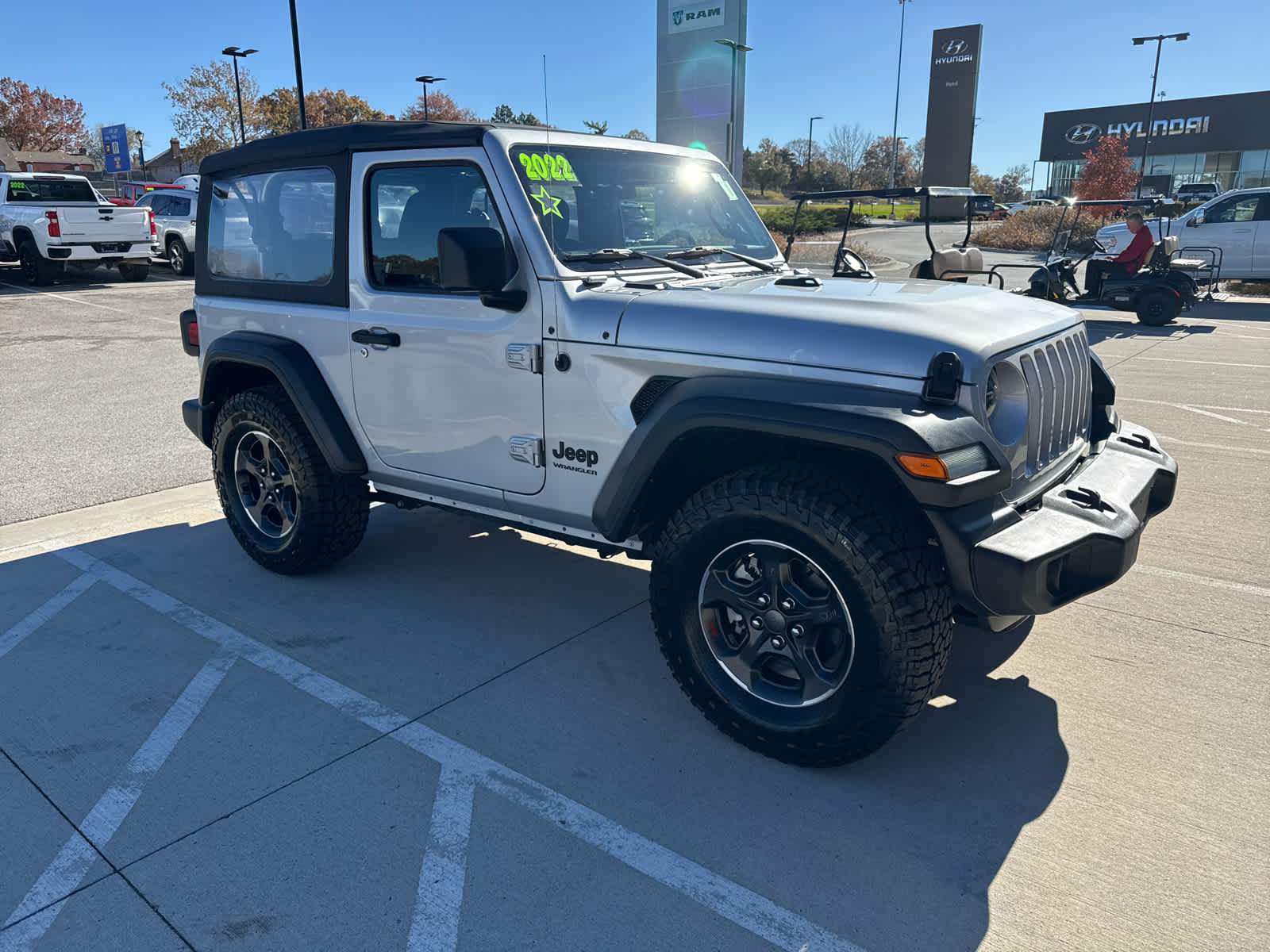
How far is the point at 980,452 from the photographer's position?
8.53ft

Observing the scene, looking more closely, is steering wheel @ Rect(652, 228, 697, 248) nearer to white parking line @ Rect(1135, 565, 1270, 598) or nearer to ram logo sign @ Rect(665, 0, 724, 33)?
white parking line @ Rect(1135, 565, 1270, 598)

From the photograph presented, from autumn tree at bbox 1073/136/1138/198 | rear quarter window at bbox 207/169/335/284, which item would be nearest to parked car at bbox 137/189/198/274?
rear quarter window at bbox 207/169/335/284

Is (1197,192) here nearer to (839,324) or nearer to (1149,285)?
(1149,285)

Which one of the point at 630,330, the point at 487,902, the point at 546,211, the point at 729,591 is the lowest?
the point at 487,902

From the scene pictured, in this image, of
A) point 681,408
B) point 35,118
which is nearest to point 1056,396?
point 681,408

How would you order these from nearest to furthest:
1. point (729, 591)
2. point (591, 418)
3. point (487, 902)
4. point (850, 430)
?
point (487, 902)
point (850, 430)
point (729, 591)
point (591, 418)

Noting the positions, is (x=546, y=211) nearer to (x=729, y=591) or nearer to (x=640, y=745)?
(x=729, y=591)

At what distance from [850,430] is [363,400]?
231 cm

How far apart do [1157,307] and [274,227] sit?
1291cm

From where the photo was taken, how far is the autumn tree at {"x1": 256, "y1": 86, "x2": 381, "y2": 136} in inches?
1913

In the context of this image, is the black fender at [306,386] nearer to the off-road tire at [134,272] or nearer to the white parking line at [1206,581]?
the white parking line at [1206,581]

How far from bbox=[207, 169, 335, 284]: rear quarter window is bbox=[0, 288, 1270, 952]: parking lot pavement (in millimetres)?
1521

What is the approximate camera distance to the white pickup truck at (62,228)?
17.3 m

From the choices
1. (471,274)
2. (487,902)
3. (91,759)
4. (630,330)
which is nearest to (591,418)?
(630,330)
